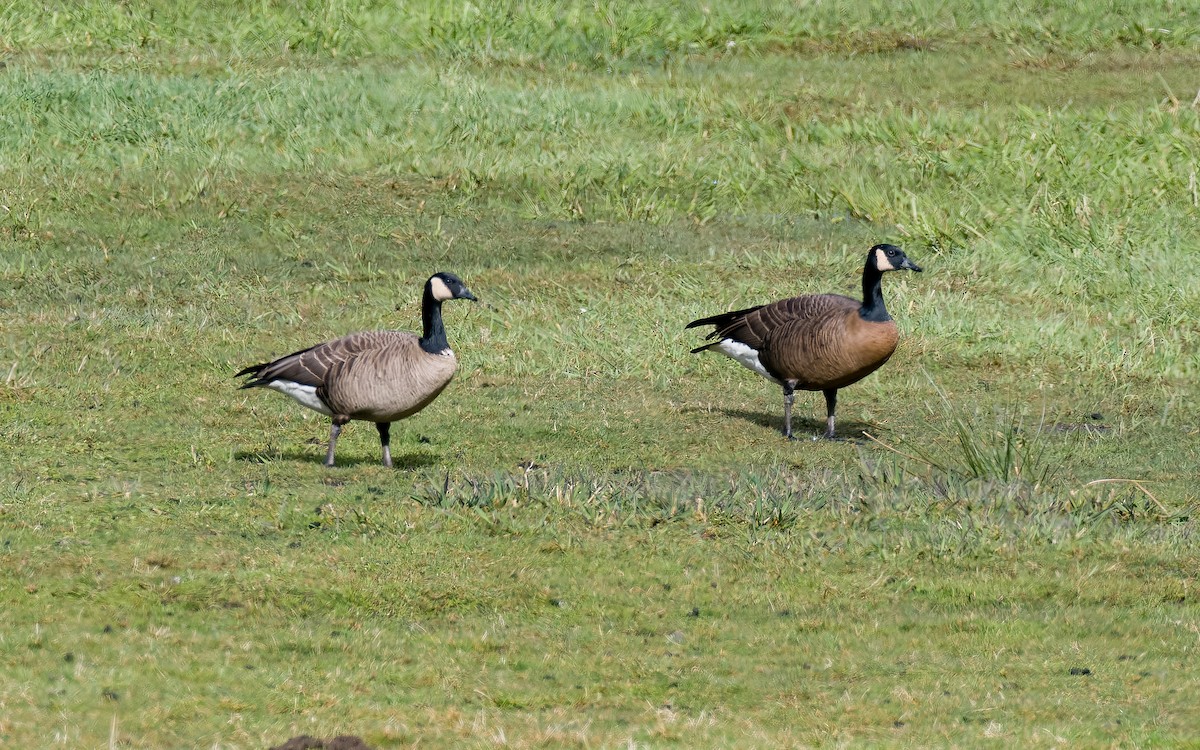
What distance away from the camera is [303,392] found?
1155cm

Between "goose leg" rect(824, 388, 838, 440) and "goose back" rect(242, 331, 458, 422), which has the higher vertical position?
"goose back" rect(242, 331, 458, 422)

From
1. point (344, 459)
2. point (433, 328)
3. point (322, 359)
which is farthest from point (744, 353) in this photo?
point (322, 359)

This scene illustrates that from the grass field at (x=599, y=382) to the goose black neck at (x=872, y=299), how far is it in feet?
3.70

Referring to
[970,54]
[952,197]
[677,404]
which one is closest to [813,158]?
[952,197]

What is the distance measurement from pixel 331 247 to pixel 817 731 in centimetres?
1373

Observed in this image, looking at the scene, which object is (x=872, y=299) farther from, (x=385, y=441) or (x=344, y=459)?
(x=344, y=459)

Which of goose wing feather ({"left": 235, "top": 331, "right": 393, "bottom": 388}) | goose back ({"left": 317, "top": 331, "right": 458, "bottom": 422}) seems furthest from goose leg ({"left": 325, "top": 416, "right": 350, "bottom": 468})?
goose wing feather ({"left": 235, "top": 331, "right": 393, "bottom": 388})

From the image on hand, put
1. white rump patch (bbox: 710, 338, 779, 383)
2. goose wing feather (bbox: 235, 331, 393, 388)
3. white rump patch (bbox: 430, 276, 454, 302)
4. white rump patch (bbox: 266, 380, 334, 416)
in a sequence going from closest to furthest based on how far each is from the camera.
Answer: goose wing feather (bbox: 235, 331, 393, 388) → white rump patch (bbox: 266, 380, 334, 416) → white rump patch (bbox: 430, 276, 454, 302) → white rump patch (bbox: 710, 338, 779, 383)

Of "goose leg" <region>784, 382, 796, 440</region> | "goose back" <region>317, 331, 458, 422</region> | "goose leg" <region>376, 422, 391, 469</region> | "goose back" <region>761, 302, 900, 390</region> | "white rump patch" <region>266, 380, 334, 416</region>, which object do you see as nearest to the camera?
"goose back" <region>317, 331, 458, 422</region>

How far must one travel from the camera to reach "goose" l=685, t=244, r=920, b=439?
1297 cm

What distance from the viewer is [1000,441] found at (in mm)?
11766

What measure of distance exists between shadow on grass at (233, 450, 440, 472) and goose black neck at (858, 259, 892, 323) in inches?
151

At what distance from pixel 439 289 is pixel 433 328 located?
1.58 ft

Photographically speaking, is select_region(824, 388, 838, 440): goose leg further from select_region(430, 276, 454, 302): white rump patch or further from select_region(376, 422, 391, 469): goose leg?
select_region(376, 422, 391, 469): goose leg
